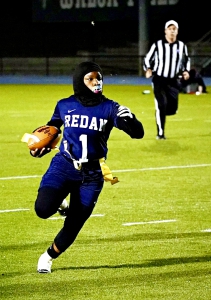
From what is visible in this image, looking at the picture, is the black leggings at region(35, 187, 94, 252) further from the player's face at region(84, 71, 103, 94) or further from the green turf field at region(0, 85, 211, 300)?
the player's face at region(84, 71, 103, 94)

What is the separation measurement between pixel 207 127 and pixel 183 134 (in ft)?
4.18

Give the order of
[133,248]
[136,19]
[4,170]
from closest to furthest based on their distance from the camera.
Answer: [133,248] < [4,170] < [136,19]

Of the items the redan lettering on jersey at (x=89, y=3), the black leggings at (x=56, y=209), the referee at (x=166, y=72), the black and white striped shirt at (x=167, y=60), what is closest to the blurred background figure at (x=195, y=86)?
the black and white striped shirt at (x=167, y=60)

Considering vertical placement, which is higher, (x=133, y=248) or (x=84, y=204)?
(x=84, y=204)

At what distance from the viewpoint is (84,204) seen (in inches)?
258

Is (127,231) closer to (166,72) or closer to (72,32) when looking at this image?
(166,72)

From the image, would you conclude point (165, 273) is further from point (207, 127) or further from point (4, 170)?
point (207, 127)

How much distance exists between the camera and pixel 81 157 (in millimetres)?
6586

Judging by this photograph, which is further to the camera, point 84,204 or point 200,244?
point 200,244

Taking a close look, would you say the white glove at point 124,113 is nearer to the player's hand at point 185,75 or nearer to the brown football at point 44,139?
the brown football at point 44,139

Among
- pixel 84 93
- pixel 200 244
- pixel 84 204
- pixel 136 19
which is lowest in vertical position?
pixel 136 19

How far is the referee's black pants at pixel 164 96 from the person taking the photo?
14.8 metres

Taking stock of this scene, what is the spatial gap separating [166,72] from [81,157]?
842 cm

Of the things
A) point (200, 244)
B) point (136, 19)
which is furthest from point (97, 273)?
point (136, 19)
